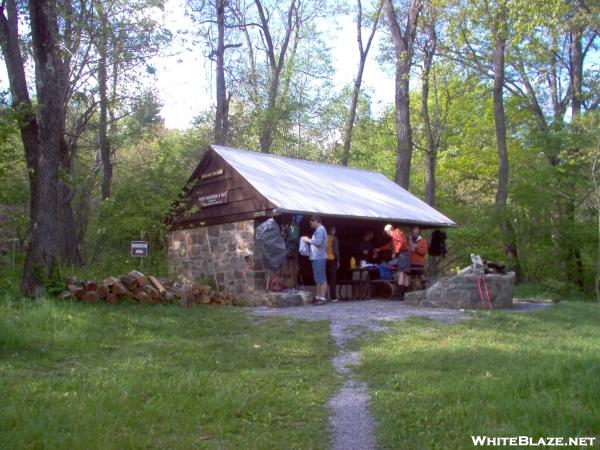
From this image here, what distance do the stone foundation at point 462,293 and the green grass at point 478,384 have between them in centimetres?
291

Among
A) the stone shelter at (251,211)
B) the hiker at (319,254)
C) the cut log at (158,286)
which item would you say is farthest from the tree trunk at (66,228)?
the hiker at (319,254)

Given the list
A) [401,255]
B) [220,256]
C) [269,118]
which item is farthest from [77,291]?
[269,118]

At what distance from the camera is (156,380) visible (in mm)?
5574

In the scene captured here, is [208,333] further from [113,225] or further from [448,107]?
[448,107]

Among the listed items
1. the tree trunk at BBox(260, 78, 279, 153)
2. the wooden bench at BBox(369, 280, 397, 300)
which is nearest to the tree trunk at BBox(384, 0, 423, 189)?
the tree trunk at BBox(260, 78, 279, 153)

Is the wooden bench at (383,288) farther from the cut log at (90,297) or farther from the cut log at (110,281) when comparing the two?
the cut log at (90,297)

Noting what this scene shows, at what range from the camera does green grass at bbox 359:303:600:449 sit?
422 centimetres

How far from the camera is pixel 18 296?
9.94 m

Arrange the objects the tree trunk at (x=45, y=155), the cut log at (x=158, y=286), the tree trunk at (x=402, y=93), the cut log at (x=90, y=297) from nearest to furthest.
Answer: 1. the tree trunk at (x=45, y=155)
2. the cut log at (x=90, y=297)
3. the cut log at (x=158, y=286)
4. the tree trunk at (x=402, y=93)

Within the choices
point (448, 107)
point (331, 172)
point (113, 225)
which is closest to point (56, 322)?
point (113, 225)

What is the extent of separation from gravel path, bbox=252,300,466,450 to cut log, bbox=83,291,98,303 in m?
2.73

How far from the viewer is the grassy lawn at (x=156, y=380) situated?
4.22 metres

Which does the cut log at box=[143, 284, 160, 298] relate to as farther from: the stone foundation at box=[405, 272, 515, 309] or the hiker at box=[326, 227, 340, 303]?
the stone foundation at box=[405, 272, 515, 309]

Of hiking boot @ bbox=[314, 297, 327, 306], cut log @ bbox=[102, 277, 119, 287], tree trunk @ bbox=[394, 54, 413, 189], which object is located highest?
tree trunk @ bbox=[394, 54, 413, 189]
